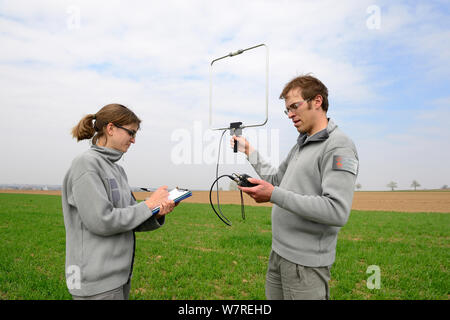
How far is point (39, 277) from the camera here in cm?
530

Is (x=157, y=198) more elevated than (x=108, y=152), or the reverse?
(x=108, y=152)

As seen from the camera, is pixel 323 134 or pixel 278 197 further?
pixel 323 134

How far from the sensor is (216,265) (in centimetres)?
618

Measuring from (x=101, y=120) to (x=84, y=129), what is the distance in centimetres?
14

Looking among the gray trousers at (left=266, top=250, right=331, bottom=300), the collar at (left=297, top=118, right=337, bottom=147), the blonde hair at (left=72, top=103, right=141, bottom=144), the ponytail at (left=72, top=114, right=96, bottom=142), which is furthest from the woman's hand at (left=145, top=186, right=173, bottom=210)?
the collar at (left=297, top=118, right=337, bottom=147)

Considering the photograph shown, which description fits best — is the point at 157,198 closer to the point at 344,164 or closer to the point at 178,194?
the point at 178,194

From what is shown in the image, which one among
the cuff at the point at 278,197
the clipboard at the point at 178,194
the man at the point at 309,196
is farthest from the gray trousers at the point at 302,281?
the clipboard at the point at 178,194

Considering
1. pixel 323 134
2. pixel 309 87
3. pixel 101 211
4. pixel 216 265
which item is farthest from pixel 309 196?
pixel 216 265

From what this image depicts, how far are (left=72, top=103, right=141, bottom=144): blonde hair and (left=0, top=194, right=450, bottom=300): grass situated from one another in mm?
3306

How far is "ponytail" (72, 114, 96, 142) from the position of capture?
2203mm
